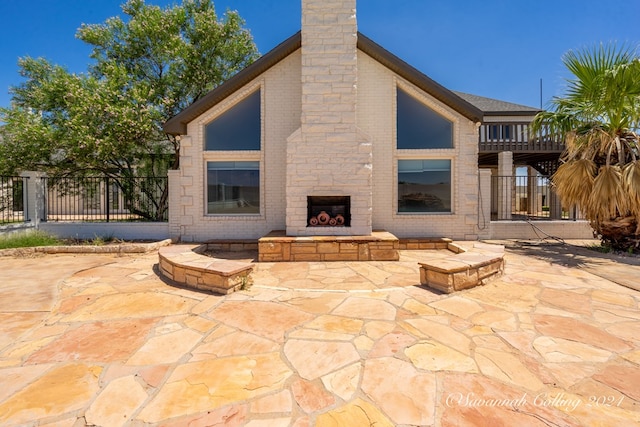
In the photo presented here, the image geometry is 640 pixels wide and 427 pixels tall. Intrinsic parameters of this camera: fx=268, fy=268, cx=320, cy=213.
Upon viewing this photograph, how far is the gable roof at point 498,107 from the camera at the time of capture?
15.2 metres

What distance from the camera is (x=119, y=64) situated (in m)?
11.2

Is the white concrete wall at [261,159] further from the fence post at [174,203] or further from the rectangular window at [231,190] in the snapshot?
the rectangular window at [231,190]

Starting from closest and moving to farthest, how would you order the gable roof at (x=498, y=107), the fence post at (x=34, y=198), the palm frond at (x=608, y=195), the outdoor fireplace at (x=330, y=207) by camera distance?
1. the palm frond at (x=608, y=195)
2. the outdoor fireplace at (x=330, y=207)
3. the fence post at (x=34, y=198)
4. the gable roof at (x=498, y=107)

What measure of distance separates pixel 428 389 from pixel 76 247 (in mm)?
9104

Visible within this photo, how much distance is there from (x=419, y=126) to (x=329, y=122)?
3186mm

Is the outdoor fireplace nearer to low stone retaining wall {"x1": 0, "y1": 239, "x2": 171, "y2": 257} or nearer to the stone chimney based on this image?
the stone chimney

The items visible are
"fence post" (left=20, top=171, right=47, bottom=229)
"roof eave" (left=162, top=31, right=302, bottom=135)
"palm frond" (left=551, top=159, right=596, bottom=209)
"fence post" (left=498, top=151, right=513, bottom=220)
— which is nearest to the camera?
"palm frond" (left=551, top=159, right=596, bottom=209)

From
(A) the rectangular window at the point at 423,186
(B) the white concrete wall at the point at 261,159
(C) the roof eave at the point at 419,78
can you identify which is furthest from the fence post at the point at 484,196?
(B) the white concrete wall at the point at 261,159

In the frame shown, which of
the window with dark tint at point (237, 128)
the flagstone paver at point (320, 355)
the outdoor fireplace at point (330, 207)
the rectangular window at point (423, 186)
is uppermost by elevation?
the window with dark tint at point (237, 128)

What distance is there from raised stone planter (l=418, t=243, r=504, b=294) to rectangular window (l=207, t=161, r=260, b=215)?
5703 millimetres

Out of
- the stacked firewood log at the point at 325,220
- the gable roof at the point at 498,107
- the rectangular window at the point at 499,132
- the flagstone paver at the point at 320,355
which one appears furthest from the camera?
the gable roof at the point at 498,107

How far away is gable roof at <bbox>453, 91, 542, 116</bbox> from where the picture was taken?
49.8ft

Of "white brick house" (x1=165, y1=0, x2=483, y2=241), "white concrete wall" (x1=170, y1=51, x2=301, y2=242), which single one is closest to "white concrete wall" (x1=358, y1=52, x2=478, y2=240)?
"white brick house" (x1=165, y1=0, x2=483, y2=241)

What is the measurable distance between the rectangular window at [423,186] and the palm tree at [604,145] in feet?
9.50
